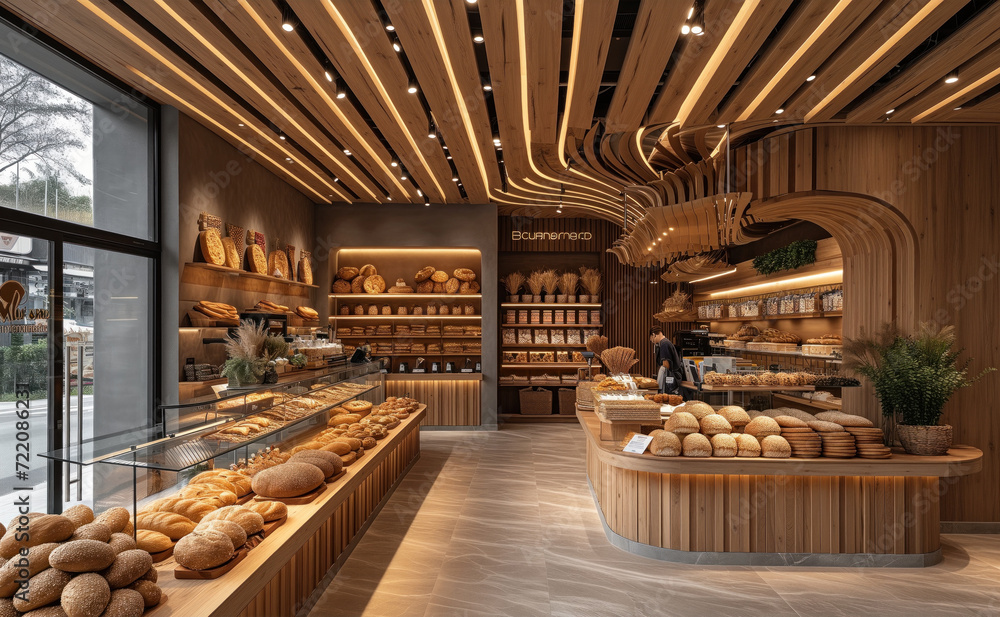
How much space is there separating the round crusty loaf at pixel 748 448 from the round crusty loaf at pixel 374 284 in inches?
248

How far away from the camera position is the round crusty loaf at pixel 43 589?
63.3 inches

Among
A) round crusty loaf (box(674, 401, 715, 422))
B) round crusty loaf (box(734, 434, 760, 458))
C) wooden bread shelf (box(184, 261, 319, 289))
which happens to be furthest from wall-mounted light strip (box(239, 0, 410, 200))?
round crusty loaf (box(734, 434, 760, 458))

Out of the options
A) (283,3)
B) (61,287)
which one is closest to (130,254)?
(61,287)

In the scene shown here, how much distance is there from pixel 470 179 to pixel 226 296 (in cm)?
313

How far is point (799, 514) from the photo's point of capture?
3.90 m

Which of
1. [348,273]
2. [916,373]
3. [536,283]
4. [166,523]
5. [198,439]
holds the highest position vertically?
[348,273]

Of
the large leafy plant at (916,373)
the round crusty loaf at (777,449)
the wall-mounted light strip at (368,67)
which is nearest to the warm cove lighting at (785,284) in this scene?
the large leafy plant at (916,373)

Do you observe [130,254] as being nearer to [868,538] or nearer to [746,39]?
[746,39]

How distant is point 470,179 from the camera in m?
7.34

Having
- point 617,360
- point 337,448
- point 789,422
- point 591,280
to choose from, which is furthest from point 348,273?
point 789,422

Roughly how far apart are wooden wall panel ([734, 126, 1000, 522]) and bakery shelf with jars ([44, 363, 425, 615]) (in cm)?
375

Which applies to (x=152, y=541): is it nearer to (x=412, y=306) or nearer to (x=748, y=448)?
(x=748, y=448)

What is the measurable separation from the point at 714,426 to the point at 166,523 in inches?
129

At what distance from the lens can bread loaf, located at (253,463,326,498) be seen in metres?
2.93
